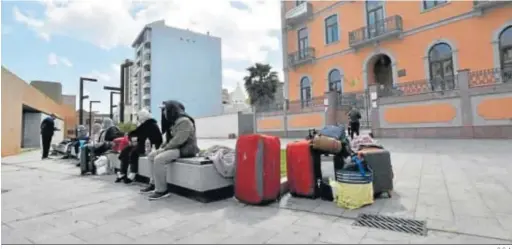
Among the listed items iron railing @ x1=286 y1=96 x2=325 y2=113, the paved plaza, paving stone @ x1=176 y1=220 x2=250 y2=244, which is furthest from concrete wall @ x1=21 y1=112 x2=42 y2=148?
paving stone @ x1=176 y1=220 x2=250 y2=244

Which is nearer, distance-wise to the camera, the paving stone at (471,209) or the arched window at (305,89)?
the paving stone at (471,209)

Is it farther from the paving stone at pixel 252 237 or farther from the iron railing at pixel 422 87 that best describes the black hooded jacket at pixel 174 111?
the iron railing at pixel 422 87

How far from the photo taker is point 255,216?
10.1 ft

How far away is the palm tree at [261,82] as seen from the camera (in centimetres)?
3094

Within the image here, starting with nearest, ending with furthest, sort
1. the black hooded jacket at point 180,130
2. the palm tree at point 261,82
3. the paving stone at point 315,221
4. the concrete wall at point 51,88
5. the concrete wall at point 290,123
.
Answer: the paving stone at point 315,221
the black hooded jacket at point 180,130
the concrete wall at point 290,123
the palm tree at point 261,82
the concrete wall at point 51,88

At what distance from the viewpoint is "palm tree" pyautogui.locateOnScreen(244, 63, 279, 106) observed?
1218 inches

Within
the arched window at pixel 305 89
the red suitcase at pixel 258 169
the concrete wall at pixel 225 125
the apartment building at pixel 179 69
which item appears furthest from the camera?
the apartment building at pixel 179 69

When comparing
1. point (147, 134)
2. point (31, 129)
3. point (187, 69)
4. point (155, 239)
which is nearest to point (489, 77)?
point (147, 134)

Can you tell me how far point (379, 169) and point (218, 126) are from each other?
23789 mm

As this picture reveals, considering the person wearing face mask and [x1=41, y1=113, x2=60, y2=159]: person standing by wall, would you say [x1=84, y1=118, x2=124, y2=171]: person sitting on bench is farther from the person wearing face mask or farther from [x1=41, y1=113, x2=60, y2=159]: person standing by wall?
[x1=41, y1=113, x2=60, y2=159]: person standing by wall

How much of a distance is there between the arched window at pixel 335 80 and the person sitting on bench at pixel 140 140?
16.4m

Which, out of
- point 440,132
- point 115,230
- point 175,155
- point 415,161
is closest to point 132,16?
point 175,155

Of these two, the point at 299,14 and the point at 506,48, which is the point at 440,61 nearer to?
the point at 506,48

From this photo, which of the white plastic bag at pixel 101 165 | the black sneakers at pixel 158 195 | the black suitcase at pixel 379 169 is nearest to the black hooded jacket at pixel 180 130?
the black sneakers at pixel 158 195
